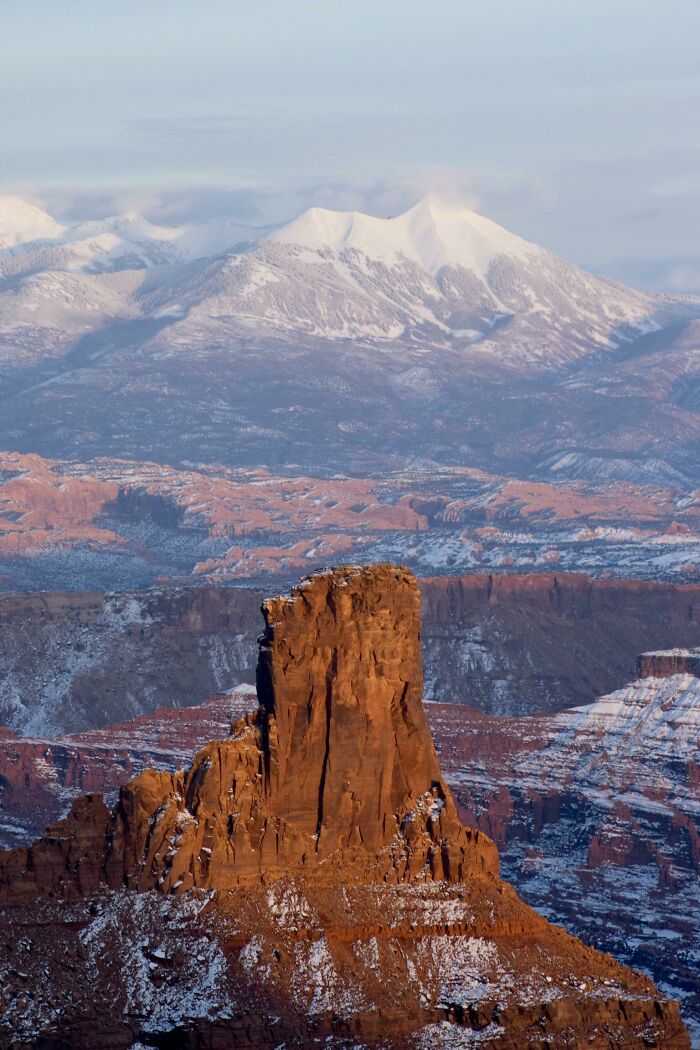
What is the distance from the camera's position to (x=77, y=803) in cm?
6097

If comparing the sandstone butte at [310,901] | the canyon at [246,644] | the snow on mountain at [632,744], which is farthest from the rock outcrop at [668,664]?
the sandstone butte at [310,901]

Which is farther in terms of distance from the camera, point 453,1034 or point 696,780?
point 696,780

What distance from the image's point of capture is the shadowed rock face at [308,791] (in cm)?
6041

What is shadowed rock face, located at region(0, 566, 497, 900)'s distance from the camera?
6041cm

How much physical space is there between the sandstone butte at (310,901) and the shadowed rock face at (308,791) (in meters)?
0.04

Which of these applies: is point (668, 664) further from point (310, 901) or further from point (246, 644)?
point (310, 901)

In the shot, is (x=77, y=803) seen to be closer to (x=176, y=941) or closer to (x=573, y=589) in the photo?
(x=176, y=941)

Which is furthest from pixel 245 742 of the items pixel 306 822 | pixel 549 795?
pixel 549 795

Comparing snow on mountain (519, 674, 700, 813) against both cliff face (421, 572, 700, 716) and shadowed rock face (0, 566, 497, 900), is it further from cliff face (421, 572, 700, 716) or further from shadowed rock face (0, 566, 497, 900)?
shadowed rock face (0, 566, 497, 900)

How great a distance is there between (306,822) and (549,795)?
62.9 metres

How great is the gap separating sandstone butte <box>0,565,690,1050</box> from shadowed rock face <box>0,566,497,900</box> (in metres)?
0.04

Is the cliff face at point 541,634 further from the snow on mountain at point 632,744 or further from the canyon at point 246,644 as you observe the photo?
the snow on mountain at point 632,744

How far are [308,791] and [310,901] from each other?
2.90 metres

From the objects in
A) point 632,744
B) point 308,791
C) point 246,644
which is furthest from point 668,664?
point 308,791
